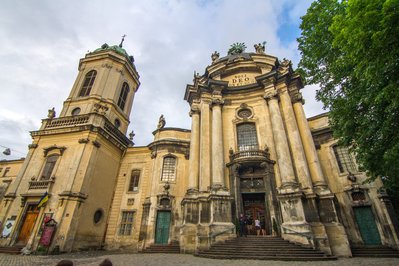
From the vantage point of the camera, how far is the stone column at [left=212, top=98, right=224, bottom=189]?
623 inches

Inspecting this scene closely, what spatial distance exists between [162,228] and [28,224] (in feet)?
31.7

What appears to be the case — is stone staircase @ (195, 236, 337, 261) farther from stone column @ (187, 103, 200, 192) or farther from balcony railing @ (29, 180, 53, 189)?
balcony railing @ (29, 180, 53, 189)

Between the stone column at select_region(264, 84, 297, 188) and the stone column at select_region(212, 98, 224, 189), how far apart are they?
431cm

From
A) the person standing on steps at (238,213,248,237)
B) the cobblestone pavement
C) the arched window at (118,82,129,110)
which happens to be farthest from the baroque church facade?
the cobblestone pavement

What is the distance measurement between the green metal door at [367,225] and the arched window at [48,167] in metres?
23.3

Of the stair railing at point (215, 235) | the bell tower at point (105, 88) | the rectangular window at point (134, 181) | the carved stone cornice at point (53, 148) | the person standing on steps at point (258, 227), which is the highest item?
the bell tower at point (105, 88)

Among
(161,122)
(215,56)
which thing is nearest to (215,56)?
(215,56)

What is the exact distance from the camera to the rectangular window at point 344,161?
15672 millimetres

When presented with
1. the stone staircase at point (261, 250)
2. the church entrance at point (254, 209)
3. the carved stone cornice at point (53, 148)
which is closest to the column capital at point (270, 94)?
the church entrance at point (254, 209)

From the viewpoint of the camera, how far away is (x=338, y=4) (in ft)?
27.1

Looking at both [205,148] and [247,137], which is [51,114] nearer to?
[205,148]

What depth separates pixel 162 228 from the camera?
56.2ft

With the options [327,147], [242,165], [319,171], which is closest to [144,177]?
[242,165]

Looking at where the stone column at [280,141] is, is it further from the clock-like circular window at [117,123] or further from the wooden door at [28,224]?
the wooden door at [28,224]
